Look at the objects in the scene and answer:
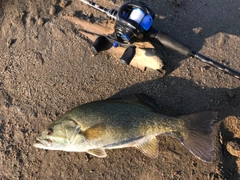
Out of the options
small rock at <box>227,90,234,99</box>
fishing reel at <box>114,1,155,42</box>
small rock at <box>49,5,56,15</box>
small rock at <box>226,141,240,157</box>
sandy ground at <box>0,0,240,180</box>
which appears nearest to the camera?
fishing reel at <box>114,1,155,42</box>

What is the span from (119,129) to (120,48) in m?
1.15

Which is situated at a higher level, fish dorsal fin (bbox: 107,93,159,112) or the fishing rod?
the fishing rod

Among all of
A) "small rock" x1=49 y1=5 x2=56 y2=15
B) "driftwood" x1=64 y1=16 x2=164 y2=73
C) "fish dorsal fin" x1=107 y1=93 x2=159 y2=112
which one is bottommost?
"fish dorsal fin" x1=107 y1=93 x2=159 y2=112

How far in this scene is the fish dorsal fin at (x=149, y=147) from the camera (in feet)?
11.5

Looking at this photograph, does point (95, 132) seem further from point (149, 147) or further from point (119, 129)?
point (149, 147)

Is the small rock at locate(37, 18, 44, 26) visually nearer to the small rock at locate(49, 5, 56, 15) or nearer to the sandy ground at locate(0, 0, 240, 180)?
the sandy ground at locate(0, 0, 240, 180)

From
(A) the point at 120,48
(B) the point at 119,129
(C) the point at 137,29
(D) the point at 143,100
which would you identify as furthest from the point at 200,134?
(A) the point at 120,48

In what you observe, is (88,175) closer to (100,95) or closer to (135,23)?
(100,95)

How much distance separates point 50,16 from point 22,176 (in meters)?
2.20

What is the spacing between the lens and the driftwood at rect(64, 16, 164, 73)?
382cm

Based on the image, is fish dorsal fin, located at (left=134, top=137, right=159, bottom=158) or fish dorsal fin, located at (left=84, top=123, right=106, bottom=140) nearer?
fish dorsal fin, located at (left=84, top=123, right=106, bottom=140)

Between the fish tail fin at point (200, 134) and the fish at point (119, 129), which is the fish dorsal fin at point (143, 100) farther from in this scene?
the fish tail fin at point (200, 134)

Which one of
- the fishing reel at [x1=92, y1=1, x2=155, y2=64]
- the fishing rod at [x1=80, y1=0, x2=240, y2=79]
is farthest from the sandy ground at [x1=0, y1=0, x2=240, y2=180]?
the fishing reel at [x1=92, y1=1, x2=155, y2=64]

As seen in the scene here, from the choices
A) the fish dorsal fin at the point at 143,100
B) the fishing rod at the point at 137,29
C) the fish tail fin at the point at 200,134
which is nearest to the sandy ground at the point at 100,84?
the fish dorsal fin at the point at 143,100
